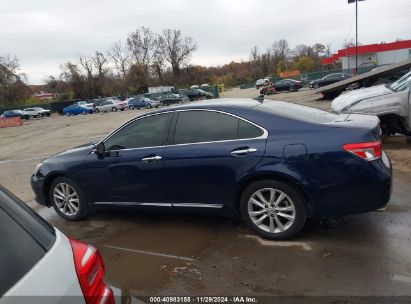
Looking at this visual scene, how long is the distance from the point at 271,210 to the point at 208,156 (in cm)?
92

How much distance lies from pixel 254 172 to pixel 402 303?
1870 millimetres

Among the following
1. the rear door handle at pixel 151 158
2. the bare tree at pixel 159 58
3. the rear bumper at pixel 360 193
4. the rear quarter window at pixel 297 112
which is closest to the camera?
the rear bumper at pixel 360 193

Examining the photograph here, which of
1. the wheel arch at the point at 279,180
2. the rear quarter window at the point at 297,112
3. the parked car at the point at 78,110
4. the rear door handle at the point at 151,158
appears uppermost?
the rear quarter window at the point at 297,112

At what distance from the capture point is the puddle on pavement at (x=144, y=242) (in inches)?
161

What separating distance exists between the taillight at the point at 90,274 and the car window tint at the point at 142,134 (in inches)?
119

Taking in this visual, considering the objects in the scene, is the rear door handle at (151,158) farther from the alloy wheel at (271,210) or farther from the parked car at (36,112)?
the parked car at (36,112)

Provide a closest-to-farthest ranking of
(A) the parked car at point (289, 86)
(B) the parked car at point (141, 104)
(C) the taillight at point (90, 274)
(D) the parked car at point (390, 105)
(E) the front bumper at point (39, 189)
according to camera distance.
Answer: (C) the taillight at point (90, 274) < (E) the front bumper at point (39, 189) < (D) the parked car at point (390, 105) < (A) the parked car at point (289, 86) < (B) the parked car at point (141, 104)

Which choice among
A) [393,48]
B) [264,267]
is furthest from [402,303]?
[393,48]

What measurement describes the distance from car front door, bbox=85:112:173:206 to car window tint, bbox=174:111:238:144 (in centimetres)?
20

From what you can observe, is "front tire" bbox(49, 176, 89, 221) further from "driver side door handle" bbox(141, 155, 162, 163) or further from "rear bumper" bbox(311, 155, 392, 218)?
"rear bumper" bbox(311, 155, 392, 218)

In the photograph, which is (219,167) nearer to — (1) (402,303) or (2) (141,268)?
(2) (141,268)

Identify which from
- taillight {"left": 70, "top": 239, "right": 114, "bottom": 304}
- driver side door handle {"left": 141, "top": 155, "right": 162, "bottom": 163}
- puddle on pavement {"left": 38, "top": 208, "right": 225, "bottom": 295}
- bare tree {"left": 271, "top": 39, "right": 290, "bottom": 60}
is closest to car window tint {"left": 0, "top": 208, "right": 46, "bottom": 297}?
taillight {"left": 70, "top": 239, "right": 114, "bottom": 304}

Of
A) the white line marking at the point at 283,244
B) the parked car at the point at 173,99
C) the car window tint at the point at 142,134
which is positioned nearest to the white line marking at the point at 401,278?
the white line marking at the point at 283,244

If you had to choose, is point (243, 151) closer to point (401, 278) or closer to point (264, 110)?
point (264, 110)
